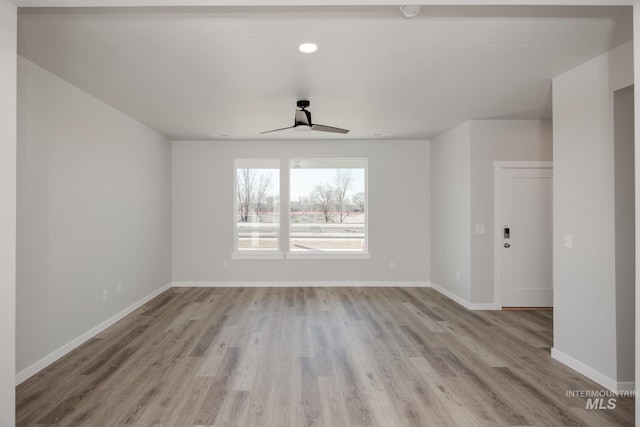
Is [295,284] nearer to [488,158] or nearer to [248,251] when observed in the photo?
[248,251]

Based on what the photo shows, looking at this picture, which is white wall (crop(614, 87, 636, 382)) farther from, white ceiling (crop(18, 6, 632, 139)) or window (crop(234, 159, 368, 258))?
window (crop(234, 159, 368, 258))

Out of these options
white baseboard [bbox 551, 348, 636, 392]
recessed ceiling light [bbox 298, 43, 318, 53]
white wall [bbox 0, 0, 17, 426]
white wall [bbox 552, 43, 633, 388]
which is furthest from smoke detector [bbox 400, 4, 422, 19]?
white baseboard [bbox 551, 348, 636, 392]

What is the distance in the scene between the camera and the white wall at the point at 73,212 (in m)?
2.73

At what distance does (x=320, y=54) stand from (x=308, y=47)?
15 cm

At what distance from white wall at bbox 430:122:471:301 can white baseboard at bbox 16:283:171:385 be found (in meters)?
4.60

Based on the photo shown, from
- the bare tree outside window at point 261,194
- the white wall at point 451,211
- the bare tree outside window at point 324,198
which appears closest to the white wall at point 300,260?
the white wall at point 451,211

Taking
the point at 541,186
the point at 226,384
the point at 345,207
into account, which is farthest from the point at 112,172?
the point at 541,186

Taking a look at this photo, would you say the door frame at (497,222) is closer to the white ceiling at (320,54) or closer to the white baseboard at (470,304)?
the white baseboard at (470,304)

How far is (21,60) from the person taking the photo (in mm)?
2648

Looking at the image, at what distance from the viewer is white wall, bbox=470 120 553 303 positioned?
4621mm

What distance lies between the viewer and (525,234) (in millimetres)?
→ 4617

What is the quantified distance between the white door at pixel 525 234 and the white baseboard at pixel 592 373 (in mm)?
1614

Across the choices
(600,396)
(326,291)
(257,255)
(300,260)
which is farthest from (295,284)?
(600,396)

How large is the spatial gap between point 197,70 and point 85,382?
271 centimetres
